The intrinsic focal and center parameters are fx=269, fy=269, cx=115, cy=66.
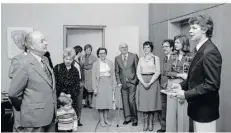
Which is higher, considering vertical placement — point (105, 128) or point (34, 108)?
point (34, 108)

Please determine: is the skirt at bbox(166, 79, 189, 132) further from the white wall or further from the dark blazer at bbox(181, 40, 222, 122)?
the white wall

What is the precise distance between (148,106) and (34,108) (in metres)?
2.47

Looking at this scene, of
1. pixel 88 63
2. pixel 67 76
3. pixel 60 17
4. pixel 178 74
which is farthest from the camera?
pixel 60 17

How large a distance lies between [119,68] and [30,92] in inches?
108

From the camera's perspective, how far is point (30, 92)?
6.91 feet

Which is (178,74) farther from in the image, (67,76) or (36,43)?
(36,43)

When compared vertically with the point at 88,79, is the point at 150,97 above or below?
below

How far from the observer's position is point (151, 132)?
14.0ft

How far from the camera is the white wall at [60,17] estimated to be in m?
6.52

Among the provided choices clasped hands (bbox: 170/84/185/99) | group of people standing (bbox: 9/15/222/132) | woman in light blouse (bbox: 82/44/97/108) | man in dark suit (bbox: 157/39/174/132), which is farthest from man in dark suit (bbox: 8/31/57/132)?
woman in light blouse (bbox: 82/44/97/108)

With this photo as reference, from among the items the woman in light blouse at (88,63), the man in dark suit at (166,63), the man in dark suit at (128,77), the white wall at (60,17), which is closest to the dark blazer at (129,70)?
the man in dark suit at (128,77)

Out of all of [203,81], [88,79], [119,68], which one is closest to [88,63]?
[88,79]

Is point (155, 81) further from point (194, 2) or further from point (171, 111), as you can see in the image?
point (194, 2)

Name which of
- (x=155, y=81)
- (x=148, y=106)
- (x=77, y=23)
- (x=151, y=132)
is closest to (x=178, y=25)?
(x=155, y=81)
